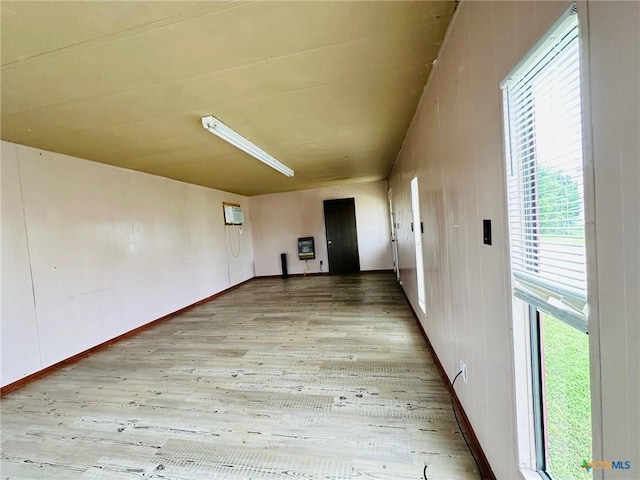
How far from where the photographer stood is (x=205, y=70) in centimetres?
174

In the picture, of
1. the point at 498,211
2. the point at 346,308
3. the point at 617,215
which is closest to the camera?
the point at 617,215

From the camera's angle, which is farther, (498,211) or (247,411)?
(247,411)

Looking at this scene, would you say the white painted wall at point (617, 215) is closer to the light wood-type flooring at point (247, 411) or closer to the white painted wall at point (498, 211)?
the white painted wall at point (498, 211)

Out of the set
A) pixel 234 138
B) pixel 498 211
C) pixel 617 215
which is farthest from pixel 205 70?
pixel 617 215

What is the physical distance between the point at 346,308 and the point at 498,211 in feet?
11.4

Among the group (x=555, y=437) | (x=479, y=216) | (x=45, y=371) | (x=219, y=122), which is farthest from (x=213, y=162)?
(x=555, y=437)

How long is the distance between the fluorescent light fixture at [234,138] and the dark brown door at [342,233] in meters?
3.30

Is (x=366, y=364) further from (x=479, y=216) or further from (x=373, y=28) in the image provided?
(x=373, y=28)

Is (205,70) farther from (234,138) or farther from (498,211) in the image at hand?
(498,211)

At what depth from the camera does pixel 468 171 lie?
1370 millimetres

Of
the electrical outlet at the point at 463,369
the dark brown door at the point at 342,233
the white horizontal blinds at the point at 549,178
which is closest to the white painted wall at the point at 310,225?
the dark brown door at the point at 342,233

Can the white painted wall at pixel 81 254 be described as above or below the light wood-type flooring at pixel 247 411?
above

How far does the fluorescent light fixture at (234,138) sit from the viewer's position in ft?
8.09

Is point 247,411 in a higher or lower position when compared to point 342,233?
lower
